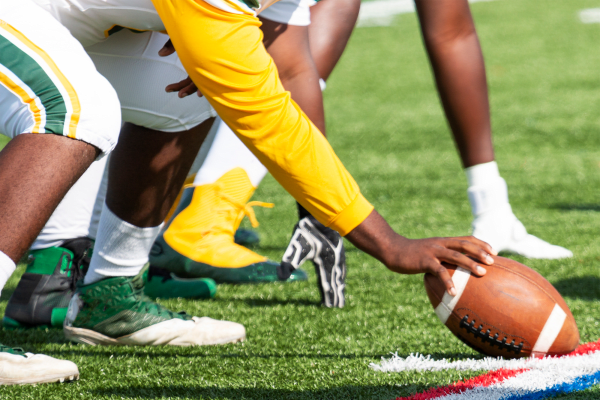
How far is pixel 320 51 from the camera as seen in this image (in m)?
2.67

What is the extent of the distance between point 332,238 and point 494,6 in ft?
43.1

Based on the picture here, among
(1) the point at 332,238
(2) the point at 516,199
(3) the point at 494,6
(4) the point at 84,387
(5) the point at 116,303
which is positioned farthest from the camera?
(3) the point at 494,6

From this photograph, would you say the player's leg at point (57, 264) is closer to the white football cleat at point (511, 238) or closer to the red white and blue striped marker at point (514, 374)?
the red white and blue striped marker at point (514, 374)

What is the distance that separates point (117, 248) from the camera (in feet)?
6.42

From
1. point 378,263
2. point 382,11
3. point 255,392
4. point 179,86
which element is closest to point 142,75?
point 179,86

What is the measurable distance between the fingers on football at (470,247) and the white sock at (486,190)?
847 mm

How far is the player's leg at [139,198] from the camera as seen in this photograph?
1.90m

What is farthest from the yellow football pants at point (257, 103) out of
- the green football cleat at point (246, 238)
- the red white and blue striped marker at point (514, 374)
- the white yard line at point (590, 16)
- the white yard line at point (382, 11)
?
the white yard line at point (382, 11)

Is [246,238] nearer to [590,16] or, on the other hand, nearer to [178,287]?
[178,287]

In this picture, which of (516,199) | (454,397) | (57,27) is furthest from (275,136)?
(516,199)

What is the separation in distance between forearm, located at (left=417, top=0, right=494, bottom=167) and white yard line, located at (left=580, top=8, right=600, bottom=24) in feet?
34.2

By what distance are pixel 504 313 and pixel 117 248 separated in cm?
98

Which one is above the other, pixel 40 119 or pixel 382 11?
pixel 40 119

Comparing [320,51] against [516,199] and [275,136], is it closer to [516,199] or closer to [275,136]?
[275,136]
